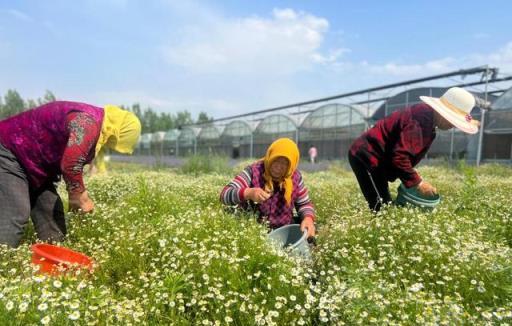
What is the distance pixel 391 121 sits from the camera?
417 cm

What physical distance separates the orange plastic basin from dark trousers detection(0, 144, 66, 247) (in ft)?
1.51

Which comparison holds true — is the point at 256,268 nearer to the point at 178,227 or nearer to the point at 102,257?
the point at 178,227

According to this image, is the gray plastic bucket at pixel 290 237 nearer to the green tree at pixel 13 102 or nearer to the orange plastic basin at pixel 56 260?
the orange plastic basin at pixel 56 260

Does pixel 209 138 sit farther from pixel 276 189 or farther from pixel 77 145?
pixel 77 145

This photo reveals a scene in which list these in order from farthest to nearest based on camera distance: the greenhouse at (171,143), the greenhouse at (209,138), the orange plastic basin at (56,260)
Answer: the greenhouse at (171,143) → the greenhouse at (209,138) → the orange plastic basin at (56,260)

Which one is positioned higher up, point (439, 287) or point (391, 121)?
point (391, 121)

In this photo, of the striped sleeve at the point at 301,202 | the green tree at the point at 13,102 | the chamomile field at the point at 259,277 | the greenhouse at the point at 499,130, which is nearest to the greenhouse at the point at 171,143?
the green tree at the point at 13,102

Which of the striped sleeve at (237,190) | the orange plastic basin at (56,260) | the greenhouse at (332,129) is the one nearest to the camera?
the orange plastic basin at (56,260)

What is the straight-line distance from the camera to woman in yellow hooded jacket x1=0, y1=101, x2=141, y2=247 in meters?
2.96

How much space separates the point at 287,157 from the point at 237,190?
56 centimetres

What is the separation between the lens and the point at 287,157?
136 inches

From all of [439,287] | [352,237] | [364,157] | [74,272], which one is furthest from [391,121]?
[74,272]

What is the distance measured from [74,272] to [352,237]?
6.25 feet

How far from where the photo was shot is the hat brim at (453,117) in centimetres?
373
